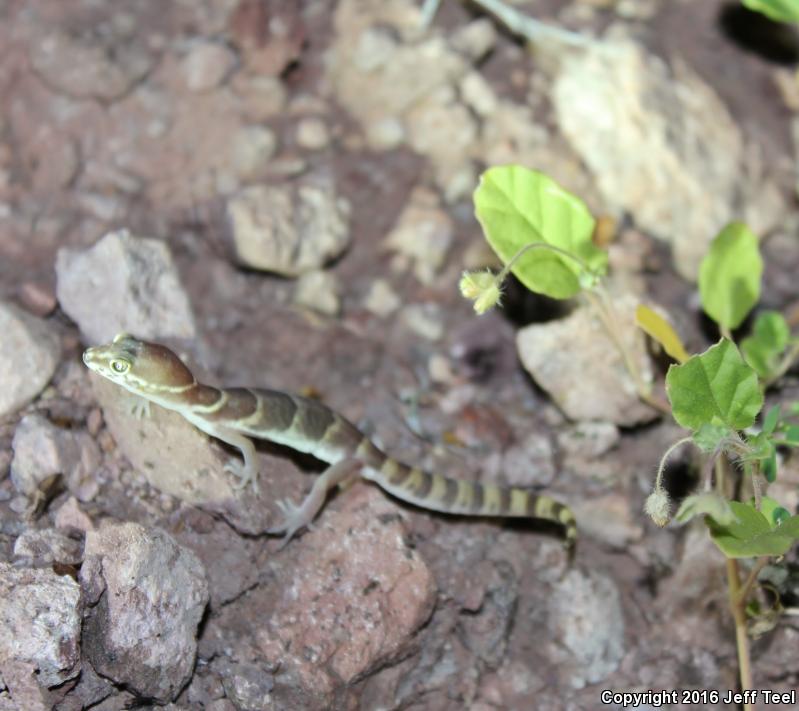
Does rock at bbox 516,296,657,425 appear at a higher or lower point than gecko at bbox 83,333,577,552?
higher

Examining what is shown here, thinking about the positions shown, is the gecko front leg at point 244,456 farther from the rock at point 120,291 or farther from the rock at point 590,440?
the rock at point 590,440

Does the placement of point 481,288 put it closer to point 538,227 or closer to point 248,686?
point 538,227

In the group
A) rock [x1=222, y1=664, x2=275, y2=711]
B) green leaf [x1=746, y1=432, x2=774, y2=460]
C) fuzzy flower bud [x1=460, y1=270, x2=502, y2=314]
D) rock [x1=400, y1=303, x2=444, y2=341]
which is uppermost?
green leaf [x1=746, y1=432, x2=774, y2=460]

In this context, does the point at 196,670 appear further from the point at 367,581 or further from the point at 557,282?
the point at 557,282

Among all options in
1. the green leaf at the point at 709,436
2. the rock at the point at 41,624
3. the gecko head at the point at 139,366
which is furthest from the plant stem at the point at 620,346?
the rock at the point at 41,624

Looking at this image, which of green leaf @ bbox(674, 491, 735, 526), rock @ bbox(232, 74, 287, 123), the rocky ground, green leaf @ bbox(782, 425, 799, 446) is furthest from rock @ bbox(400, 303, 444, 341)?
green leaf @ bbox(674, 491, 735, 526)

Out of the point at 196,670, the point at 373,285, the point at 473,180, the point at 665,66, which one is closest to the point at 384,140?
the point at 473,180

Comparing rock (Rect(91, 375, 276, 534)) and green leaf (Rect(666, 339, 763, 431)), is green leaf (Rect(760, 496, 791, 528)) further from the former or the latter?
rock (Rect(91, 375, 276, 534))
